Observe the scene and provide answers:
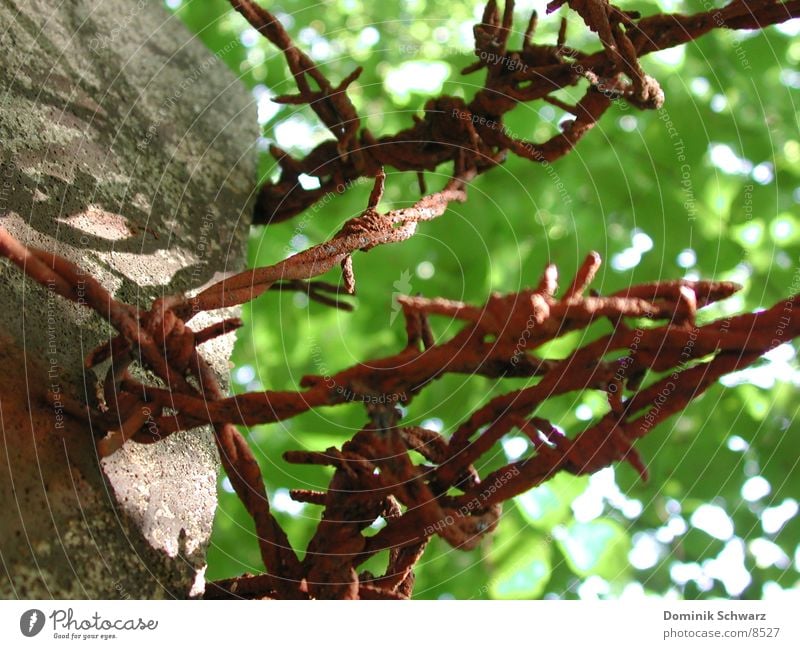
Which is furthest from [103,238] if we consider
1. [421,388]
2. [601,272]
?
[601,272]

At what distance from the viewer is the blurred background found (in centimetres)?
138

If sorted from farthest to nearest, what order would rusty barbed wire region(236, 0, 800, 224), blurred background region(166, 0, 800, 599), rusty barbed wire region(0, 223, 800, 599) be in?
blurred background region(166, 0, 800, 599)
rusty barbed wire region(236, 0, 800, 224)
rusty barbed wire region(0, 223, 800, 599)

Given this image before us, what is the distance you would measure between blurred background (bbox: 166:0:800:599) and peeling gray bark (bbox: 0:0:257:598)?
299 millimetres

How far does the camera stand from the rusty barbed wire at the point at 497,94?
2.45 ft

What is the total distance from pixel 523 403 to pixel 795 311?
190 millimetres

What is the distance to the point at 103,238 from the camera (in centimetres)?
76

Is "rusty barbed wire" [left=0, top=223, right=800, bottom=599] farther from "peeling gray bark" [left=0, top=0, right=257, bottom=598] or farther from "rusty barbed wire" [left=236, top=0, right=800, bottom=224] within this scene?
"rusty barbed wire" [left=236, top=0, right=800, bottom=224]

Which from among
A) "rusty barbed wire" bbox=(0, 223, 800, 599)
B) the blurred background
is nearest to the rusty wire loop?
"rusty barbed wire" bbox=(0, 223, 800, 599)

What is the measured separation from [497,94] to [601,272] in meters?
0.68

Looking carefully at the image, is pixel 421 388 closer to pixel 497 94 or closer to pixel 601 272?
pixel 497 94

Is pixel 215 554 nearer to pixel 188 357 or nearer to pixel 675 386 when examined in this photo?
pixel 188 357

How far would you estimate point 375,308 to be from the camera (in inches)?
60.6

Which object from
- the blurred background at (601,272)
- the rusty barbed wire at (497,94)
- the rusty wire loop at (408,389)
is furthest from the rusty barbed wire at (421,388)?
the blurred background at (601,272)

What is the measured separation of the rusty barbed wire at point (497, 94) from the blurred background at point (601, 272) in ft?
1.08
